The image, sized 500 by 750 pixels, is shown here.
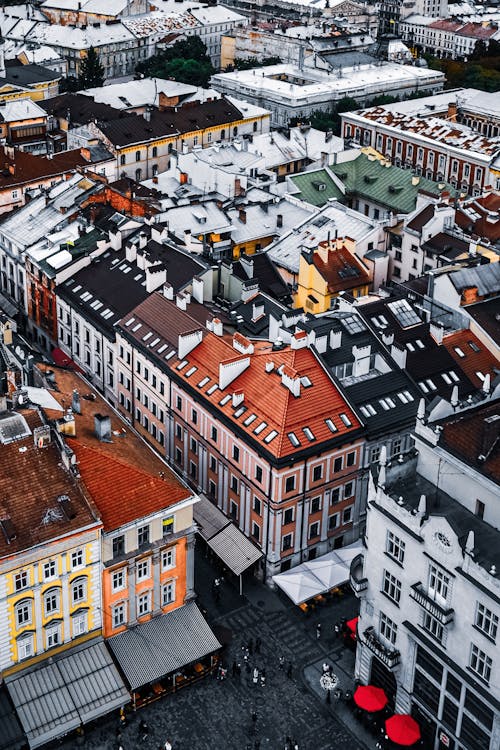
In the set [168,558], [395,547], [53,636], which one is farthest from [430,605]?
[53,636]

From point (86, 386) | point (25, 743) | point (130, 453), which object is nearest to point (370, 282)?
point (86, 386)

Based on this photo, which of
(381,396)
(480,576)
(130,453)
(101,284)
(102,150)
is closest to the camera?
(480,576)

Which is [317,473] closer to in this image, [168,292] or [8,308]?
[168,292]

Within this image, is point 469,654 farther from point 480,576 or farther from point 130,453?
point 130,453

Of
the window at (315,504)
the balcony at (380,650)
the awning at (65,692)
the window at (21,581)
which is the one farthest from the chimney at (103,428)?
the balcony at (380,650)

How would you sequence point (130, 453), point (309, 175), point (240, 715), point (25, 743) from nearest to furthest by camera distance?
point (25, 743) → point (240, 715) → point (130, 453) → point (309, 175)

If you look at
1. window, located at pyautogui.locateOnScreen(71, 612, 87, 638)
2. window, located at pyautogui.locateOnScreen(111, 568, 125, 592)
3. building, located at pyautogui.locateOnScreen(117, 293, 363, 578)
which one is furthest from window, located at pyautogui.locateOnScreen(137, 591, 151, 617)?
building, located at pyautogui.locateOnScreen(117, 293, 363, 578)
